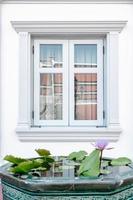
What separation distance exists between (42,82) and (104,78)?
2.84 ft

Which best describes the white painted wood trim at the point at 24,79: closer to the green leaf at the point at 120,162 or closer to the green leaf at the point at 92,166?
the green leaf at the point at 120,162

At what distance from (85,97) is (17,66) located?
3.40ft

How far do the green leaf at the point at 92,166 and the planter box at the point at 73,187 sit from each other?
30 millimetres

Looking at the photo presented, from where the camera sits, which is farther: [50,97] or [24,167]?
[50,97]

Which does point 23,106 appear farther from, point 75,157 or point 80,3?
point 75,157

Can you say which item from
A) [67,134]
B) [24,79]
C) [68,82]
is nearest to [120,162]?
[67,134]

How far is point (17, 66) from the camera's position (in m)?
5.25

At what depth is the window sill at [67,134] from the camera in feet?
16.9

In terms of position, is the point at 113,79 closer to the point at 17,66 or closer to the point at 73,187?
the point at 17,66

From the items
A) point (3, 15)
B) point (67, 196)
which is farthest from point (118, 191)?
point (3, 15)

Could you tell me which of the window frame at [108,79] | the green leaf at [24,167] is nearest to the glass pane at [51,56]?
the window frame at [108,79]

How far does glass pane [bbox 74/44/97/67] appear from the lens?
Result: 542cm

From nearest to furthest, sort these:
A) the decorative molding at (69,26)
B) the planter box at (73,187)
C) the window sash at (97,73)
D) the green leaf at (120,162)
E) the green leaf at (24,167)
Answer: the planter box at (73,187) → the green leaf at (24,167) → the green leaf at (120,162) → the decorative molding at (69,26) → the window sash at (97,73)

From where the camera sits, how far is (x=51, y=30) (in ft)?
17.0
